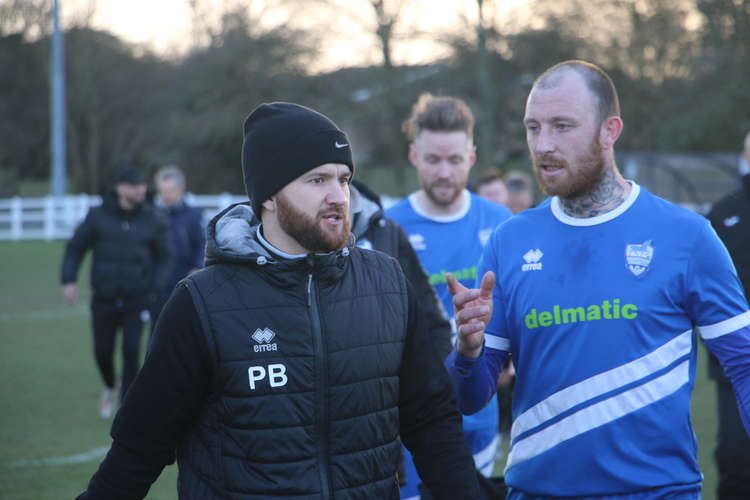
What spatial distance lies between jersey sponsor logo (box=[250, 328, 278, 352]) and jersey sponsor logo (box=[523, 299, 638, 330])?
95cm

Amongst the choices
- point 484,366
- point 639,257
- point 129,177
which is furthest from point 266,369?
point 129,177

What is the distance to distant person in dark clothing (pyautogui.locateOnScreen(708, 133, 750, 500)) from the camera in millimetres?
5410

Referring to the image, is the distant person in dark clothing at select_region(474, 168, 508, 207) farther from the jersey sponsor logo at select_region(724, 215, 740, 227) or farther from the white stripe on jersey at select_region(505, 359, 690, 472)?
the white stripe on jersey at select_region(505, 359, 690, 472)

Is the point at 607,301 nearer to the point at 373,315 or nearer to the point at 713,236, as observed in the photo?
the point at 713,236

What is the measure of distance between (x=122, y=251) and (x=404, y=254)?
5.68m

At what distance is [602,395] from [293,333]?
106 centimetres

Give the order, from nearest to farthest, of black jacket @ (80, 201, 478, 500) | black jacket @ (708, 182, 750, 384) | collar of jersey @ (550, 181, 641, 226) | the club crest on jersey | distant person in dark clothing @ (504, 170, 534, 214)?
black jacket @ (80, 201, 478, 500) < the club crest on jersey < collar of jersey @ (550, 181, 641, 226) < black jacket @ (708, 182, 750, 384) < distant person in dark clothing @ (504, 170, 534, 214)

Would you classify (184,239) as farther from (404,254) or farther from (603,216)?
(603,216)

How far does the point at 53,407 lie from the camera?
31.6 ft

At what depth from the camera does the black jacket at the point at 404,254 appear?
4.63 metres

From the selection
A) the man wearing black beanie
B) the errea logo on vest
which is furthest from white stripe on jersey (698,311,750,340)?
the errea logo on vest

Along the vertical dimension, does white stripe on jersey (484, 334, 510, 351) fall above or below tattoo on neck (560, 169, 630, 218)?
below

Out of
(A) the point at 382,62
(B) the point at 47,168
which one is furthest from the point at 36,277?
(B) the point at 47,168

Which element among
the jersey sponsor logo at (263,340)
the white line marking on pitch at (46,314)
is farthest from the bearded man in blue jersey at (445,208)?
the white line marking on pitch at (46,314)
